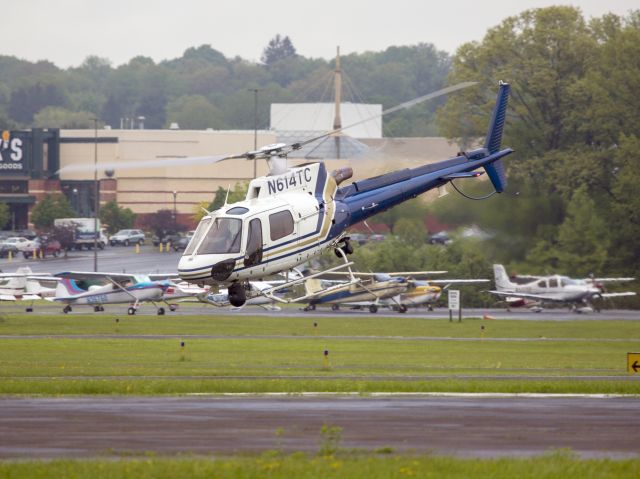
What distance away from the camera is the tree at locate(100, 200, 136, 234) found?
118 metres

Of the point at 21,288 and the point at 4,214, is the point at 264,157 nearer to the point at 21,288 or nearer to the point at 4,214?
the point at 21,288

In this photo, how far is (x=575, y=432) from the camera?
20.3 meters

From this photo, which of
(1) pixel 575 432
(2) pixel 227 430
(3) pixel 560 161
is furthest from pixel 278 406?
(3) pixel 560 161

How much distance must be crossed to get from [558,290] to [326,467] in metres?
52.0

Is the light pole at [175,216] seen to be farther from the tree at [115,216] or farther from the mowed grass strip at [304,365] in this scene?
the mowed grass strip at [304,365]

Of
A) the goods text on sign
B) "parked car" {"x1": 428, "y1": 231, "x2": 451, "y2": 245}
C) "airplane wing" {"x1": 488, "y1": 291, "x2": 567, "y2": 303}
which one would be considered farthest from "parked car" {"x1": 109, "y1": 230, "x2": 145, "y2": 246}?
"airplane wing" {"x1": 488, "y1": 291, "x2": 567, "y2": 303}

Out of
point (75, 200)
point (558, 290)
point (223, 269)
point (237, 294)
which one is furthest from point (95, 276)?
point (75, 200)

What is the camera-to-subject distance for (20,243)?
110m

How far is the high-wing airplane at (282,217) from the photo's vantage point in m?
30.8

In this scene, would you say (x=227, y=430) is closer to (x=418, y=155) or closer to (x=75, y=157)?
(x=418, y=155)

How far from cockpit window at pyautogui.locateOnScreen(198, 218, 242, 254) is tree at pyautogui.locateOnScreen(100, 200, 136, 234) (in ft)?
289

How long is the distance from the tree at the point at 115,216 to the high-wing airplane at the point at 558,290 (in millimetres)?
56476

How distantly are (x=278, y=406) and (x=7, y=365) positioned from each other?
13.6 m

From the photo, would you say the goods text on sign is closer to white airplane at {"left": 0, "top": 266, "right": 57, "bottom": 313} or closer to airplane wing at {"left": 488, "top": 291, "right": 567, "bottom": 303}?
→ white airplane at {"left": 0, "top": 266, "right": 57, "bottom": 313}
